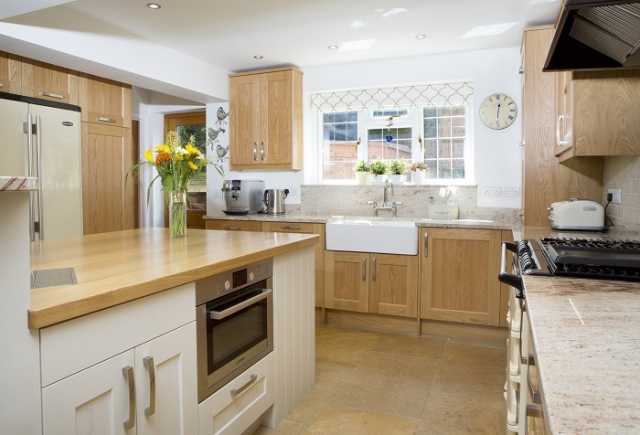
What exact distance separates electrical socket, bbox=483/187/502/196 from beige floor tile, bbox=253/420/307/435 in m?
2.60

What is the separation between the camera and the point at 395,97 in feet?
14.1

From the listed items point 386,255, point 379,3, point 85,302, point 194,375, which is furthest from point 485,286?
point 85,302

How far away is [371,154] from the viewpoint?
4535 mm

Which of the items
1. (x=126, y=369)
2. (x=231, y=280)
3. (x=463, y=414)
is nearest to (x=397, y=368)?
(x=463, y=414)

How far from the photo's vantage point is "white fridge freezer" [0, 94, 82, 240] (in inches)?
123

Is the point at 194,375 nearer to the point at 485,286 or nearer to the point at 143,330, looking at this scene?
the point at 143,330

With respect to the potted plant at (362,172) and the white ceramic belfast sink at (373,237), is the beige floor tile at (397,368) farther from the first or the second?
the potted plant at (362,172)

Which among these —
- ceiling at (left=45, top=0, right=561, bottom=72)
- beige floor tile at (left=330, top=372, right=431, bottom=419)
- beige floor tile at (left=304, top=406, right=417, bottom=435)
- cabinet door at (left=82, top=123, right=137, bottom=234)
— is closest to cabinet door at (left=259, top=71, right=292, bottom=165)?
ceiling at (left=45, top=0, right=561, bottom=72)

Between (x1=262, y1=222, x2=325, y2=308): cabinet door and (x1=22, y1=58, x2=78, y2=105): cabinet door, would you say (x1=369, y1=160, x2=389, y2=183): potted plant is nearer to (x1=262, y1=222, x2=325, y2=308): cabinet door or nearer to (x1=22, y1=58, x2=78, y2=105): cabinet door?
(x1=262, y1=222, x2=325, y2=308): cabinet door

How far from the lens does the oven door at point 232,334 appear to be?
1660mm

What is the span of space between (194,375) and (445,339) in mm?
2469

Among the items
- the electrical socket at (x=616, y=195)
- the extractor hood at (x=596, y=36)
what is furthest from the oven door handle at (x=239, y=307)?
the electrical socket at (x=616, y=195)

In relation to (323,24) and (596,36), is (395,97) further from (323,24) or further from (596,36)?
(596,36)

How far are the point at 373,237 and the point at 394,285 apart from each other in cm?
41
